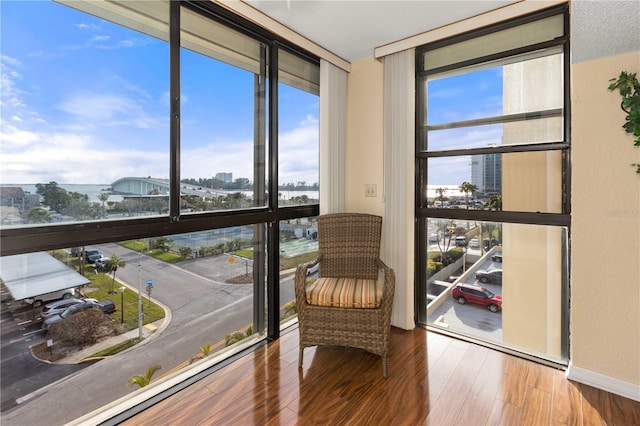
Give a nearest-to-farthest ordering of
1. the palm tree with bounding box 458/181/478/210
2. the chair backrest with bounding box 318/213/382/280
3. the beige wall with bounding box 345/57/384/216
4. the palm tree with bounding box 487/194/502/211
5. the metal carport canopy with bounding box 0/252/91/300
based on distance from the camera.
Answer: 1. the metal carport canopy with bounding box 0/252/91/300
2. the palm tree with bounding box 487/194/502/211
3. the palm tree with bounding box 458/181/478/210
4. the chair backrest with bounding box 318/213/382/280
5. the beige wall with bounding box 345/57/384/216

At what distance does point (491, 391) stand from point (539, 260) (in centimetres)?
110

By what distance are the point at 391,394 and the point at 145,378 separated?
1.60 metres

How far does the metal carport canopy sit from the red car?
2.88m

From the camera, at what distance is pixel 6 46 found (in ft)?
4.72

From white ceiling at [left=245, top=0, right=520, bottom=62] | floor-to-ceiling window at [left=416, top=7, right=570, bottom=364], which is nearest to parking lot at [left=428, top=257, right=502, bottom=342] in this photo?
floor-to-ceiling window at [left=416, top=7, right=570, bottom=364]

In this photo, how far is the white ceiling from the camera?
7.48 ft

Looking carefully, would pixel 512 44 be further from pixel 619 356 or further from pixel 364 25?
pixel 619 356

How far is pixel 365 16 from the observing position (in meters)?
2.43

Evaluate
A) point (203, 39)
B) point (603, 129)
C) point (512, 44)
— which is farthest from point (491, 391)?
point (203, 39)

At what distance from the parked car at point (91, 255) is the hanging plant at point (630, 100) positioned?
10.9 ft

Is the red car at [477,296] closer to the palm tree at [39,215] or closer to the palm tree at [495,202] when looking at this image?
A: the palm tree at [495,202]

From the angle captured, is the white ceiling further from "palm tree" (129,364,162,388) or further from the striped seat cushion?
"palm tree" (129,364,162,388)

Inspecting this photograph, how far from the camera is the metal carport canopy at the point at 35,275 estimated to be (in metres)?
1.51

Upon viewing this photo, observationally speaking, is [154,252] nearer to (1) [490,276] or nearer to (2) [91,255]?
(2) [91,255]
